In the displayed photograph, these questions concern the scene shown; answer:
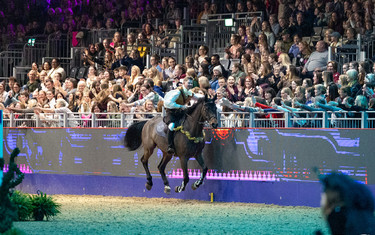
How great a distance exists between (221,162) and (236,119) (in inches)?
42.7

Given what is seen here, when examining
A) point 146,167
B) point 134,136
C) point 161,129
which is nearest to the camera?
point 161,129

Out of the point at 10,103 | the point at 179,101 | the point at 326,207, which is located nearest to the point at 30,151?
the point at 10,103

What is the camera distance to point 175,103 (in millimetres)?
16266

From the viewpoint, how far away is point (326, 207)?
4453 mm

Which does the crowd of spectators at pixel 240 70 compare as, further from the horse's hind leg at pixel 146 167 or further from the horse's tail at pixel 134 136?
the horse's hind leg at pixel 146 167

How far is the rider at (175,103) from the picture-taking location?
16.3 m

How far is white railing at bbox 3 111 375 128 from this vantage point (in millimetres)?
14570

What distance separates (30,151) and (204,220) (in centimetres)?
819

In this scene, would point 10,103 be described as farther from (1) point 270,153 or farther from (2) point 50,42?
(1) point 270,153

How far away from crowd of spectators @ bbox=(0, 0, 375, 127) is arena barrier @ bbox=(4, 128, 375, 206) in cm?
66

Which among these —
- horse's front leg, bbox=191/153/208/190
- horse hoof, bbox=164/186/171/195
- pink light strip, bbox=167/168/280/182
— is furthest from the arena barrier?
horse hoof, bbox=164/186/171/195

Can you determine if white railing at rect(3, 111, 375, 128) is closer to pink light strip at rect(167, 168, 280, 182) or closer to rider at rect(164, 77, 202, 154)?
rider at rect(164, 77, 202, 154)

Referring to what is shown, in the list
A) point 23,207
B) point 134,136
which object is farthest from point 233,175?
point 23,207

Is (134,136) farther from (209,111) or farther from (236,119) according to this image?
(236,119)
